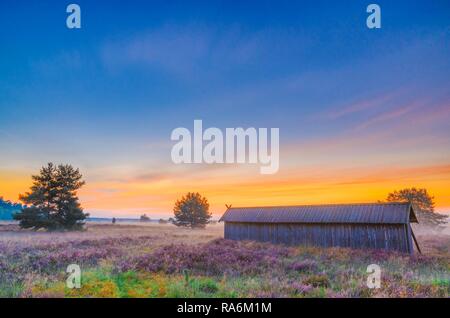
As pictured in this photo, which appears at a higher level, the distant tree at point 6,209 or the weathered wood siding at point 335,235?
the weathered wood siding at point 335,235

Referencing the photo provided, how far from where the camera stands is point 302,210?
25984 mm

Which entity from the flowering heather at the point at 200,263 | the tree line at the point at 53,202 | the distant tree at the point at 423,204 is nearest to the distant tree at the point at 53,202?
the tree line at the point at 53,202

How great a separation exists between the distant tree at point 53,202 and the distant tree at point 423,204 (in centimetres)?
6304

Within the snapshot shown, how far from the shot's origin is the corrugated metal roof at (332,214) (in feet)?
67.9

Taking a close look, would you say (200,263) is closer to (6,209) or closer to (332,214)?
(332,214)

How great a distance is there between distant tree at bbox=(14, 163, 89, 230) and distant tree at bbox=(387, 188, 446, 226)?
2482 inches

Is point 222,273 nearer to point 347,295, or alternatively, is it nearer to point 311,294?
point 311,294

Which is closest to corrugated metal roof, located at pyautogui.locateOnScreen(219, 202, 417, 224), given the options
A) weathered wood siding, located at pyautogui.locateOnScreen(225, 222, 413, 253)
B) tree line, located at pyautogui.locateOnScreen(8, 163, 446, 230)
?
weathered wood siding, located at pyautogui.locateOnScreen(225, 222, 413, 253)

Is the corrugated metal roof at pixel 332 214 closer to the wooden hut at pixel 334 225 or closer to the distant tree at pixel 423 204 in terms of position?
the wooden hut at pixel 334 225

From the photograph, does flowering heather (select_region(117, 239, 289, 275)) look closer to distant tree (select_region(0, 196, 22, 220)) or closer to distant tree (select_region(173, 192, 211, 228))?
distant tree (select_region(173, 192, 211, 228))

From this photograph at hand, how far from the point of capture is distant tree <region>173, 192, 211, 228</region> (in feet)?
207

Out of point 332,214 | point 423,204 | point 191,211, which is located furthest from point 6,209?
point 423,204
